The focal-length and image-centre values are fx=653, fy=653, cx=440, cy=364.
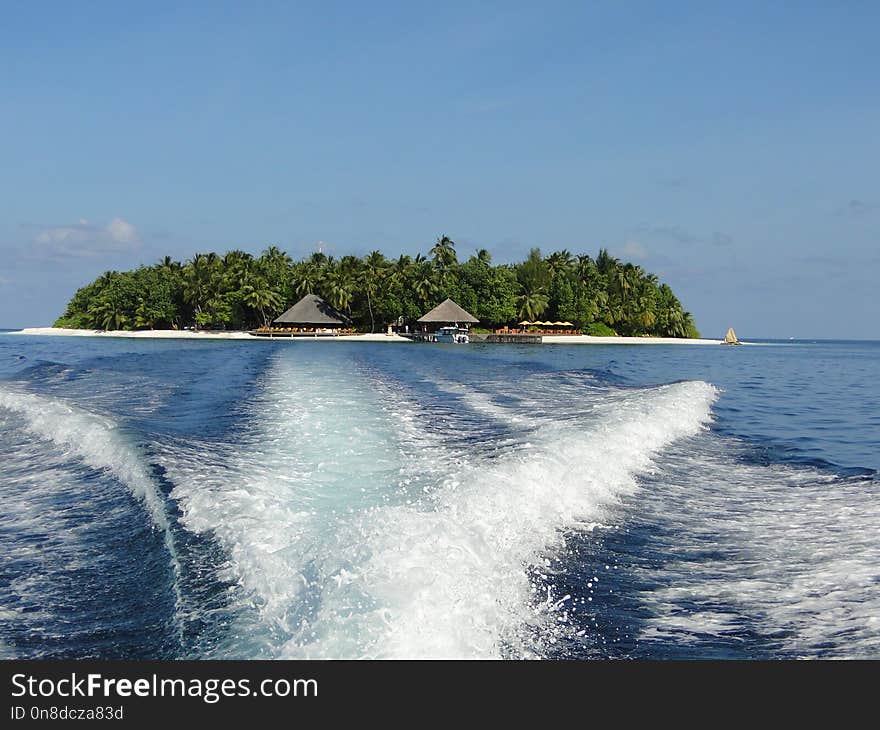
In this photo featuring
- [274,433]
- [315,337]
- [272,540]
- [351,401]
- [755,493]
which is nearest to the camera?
[272,540]

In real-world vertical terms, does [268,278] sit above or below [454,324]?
above

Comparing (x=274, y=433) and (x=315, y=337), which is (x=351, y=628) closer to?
(x=274, y=433)

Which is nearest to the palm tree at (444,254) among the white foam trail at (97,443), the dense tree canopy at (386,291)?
the dense tree canopy at (386,291)

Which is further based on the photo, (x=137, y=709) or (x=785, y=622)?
(x=785, y=622)

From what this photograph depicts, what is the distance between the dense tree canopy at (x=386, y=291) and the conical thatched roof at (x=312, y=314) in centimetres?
152

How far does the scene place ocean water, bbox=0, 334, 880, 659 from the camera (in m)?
4.34

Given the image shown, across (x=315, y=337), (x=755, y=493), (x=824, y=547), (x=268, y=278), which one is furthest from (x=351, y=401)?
(x=268, y=278)

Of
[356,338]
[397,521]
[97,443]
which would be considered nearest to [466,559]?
[397,521]

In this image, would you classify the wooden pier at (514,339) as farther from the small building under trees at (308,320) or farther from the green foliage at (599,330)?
the small building under trees at (308,320)

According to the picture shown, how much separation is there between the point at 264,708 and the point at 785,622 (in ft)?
12.2

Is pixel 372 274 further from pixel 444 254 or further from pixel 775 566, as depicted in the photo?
pixel 775 566

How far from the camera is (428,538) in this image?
17.8 ft

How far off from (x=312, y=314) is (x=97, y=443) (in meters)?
72.9

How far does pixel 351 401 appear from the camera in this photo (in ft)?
51.4
